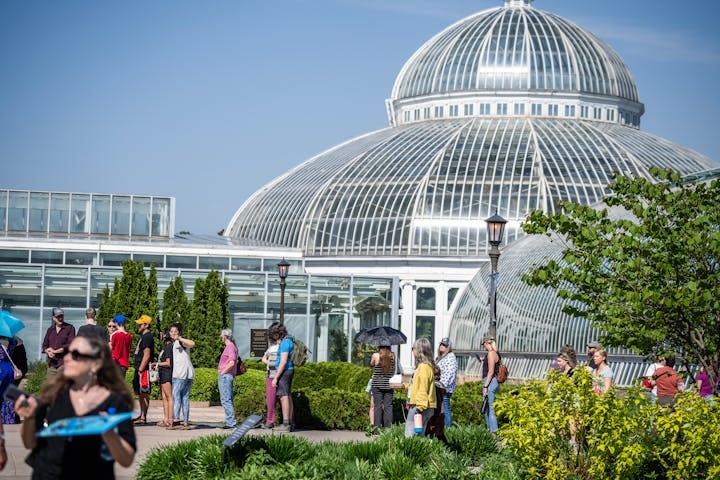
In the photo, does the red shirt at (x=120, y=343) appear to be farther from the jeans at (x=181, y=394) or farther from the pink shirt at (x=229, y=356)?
the pink shirt at (x=229, y=356)

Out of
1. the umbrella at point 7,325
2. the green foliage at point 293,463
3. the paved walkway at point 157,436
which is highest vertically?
the umbrella at point 7,325

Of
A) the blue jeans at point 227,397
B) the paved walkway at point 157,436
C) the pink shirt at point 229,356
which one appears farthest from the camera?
the pink shirt at point 229,356

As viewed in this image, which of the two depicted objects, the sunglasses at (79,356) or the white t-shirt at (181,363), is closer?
the sunglasses at (79,356)

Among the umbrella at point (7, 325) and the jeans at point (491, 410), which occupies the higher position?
the umbrella at point (7, 325)

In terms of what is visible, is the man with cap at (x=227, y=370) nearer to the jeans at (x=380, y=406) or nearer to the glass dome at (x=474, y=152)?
the jeans at (x=380, y=406)

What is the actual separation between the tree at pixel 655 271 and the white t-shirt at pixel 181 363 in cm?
653

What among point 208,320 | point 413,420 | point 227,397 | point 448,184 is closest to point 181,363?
point 227,397

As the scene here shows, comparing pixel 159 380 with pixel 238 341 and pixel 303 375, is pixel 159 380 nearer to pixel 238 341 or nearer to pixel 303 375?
pixel 303 375

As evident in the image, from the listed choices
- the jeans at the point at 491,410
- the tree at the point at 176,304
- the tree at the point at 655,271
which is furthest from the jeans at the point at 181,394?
the tree at the point at 176,304

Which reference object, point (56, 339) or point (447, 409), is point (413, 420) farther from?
point (56, 339)

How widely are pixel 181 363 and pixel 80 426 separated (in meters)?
14.3

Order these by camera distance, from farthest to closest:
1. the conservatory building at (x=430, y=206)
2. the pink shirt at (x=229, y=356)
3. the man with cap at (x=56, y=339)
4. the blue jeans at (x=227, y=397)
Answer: the conservatory building at (x=430, y=206), the pink shirt at (x=229, y=356), the blue jeans at (x=227, y=397), the man with cap at (x=56, y=339)

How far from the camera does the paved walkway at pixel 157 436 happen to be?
16.7 metres

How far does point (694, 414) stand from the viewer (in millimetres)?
15086
